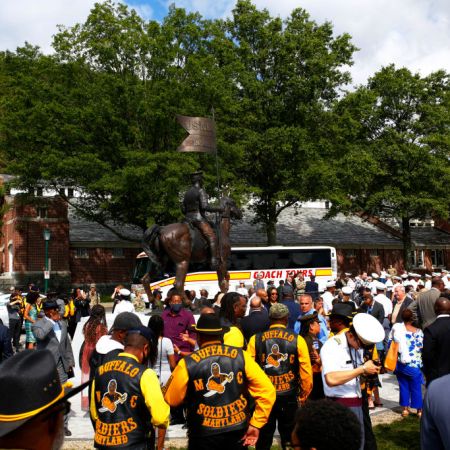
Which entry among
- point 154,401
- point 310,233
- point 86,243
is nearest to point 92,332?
point 154,401

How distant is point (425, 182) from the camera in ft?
139

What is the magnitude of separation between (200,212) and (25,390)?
14695 mm

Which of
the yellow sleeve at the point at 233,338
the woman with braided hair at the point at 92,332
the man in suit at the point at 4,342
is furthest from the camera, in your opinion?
the woman with braided hair at the point at 92,332

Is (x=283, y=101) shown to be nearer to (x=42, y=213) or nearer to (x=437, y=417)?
(x=42, y=213)

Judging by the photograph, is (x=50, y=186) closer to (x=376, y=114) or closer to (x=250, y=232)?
(x=250, y=232)

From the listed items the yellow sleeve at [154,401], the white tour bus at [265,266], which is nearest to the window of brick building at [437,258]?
the white tour bus at [265,266]

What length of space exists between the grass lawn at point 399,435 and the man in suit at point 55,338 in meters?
4.24

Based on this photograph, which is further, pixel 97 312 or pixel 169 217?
pixel 169 217

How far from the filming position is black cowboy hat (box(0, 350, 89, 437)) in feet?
7.00

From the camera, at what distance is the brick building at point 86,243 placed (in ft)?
122

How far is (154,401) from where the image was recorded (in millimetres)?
4508

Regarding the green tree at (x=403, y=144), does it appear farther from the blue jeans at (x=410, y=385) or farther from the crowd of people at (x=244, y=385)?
the crowd of people at (x=244, y=385)

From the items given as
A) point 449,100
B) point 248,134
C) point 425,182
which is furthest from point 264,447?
point 449,100

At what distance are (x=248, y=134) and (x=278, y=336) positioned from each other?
3118 centimetres
